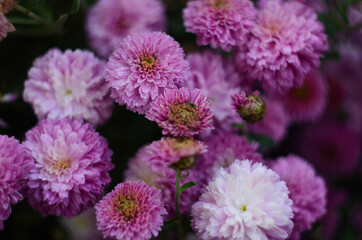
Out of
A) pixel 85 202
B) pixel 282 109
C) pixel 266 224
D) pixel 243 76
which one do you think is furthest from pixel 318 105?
pixel 85 202

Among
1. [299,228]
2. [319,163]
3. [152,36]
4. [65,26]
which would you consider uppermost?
[152,36]

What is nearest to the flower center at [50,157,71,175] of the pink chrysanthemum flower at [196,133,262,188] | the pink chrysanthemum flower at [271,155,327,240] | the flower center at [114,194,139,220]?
the flower center at [114,194,139,220]

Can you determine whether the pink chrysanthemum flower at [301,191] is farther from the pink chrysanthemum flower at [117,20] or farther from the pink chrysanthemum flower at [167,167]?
the pink chrysanthemum flower at [117,20]

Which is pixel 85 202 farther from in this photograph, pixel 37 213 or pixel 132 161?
pixel 37 213

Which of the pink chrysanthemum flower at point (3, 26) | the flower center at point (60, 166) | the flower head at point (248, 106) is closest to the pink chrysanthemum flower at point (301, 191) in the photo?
the flower head at point (248, 106)

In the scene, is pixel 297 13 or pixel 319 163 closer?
pixel 297 13

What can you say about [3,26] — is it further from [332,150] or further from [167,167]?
[332,150]

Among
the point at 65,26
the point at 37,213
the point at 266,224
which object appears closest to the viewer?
the point at 266,224
